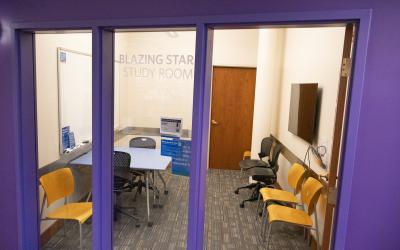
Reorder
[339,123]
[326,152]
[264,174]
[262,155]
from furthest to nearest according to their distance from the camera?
1. [262,155]
2. [264,174]
3. [326,152]
4. [339,123]

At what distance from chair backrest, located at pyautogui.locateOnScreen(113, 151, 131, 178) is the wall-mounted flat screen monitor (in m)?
2.03

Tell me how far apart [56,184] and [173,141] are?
1320mm

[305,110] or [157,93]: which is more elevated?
[157,93]

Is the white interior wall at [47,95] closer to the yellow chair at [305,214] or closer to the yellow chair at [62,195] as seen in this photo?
the yellow chair at [62,195]

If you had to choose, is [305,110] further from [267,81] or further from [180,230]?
[180,230]

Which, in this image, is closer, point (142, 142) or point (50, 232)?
point (142, 142)

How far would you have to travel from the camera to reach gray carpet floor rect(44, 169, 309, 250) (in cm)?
288

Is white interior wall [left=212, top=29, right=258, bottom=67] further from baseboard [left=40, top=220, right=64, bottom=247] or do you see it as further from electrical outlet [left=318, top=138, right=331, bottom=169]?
baseboard [left=40, top=220, right=64, bottom=247]

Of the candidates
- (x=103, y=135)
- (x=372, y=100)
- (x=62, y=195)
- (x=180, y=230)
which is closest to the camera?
(x=372, y=100)

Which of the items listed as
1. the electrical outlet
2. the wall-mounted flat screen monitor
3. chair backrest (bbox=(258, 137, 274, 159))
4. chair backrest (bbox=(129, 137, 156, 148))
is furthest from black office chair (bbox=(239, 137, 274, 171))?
chair backrest (bbox=(129, 137, 156, 148))

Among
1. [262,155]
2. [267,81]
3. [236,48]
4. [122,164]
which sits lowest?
[262,155]

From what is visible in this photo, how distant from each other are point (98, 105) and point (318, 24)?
144 cm

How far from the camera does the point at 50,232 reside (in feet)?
9.56

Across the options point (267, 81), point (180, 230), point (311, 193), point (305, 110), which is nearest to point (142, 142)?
A: point (180, 230)
